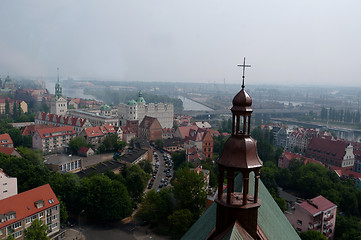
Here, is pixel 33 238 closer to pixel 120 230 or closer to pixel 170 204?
pixel 120 230

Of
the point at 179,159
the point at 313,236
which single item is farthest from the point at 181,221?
the point at 179,159

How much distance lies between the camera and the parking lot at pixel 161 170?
19920mm

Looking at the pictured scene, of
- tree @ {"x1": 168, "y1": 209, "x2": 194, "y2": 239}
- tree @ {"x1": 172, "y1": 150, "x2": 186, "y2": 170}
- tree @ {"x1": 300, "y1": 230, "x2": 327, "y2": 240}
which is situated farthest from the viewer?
tree @ {"x1": 172, "y1": 150, "x2": 186, "y2": 170}

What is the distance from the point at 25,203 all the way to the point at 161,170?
11.4 m

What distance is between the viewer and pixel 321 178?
18641 mm

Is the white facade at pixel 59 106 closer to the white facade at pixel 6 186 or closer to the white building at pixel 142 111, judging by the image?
the white building at pixel 142 111

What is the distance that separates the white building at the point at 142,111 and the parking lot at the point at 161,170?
10.8m

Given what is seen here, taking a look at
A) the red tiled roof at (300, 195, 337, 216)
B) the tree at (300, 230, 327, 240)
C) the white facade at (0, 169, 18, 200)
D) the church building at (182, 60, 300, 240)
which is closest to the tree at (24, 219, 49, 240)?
the white facade at (0, 169, 18, 200)

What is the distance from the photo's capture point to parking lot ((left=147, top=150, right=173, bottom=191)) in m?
19.9

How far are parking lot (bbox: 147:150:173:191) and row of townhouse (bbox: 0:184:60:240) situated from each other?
6934 mm

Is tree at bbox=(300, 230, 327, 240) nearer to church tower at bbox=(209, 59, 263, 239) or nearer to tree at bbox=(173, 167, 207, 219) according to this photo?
tree at bbox=(173, 167, 207, 219)

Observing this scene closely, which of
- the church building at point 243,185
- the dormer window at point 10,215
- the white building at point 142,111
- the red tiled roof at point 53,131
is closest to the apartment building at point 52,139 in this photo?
the red tiled roof at point 53,131

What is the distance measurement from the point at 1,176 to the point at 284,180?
16194 millimetres

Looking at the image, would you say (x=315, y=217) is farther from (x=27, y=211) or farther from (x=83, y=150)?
(x=83, y=150)
